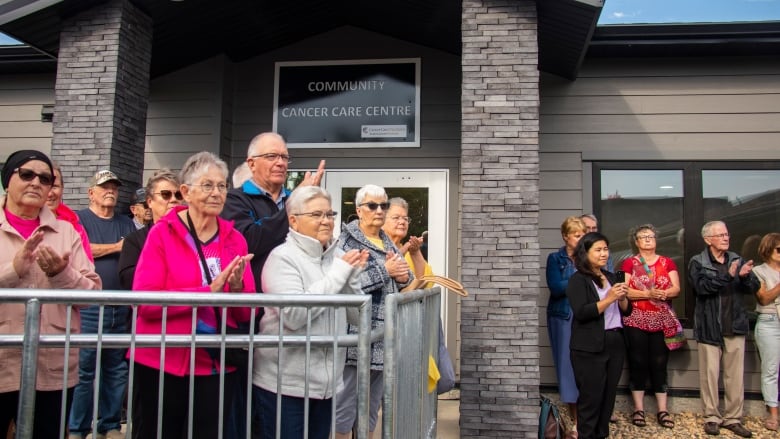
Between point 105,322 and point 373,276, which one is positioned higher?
point 373,276

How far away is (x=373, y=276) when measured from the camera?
357cm

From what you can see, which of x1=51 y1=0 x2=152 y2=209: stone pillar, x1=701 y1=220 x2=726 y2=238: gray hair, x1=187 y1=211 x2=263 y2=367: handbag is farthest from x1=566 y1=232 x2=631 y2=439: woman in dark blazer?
x1=51 y1=0 x2=152 y2=209: stone pillar

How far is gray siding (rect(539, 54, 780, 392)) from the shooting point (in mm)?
6320

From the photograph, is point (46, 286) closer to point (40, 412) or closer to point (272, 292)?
point (40, 412)

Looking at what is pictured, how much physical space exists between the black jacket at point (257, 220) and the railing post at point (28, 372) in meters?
1.03

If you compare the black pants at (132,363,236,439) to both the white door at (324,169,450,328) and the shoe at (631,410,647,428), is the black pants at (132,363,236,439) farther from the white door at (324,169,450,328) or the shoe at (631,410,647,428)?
the shoe at (631,410,647,428)

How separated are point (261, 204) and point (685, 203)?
4.93 metres

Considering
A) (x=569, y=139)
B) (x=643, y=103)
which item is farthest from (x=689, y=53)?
(x=569, y=139)


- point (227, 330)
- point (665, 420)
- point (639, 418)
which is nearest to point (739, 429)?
point (665, 420)

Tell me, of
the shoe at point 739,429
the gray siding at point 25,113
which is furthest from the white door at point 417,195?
the gray siding at point 25,113

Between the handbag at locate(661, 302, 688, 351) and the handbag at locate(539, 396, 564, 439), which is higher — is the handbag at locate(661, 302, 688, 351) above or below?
above

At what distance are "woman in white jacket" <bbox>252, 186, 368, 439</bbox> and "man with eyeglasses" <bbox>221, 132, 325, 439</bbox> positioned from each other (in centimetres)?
24

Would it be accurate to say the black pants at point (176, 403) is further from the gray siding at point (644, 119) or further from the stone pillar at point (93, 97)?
the gray siding at point (644, 119)

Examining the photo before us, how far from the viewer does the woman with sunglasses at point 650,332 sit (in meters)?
5.59
